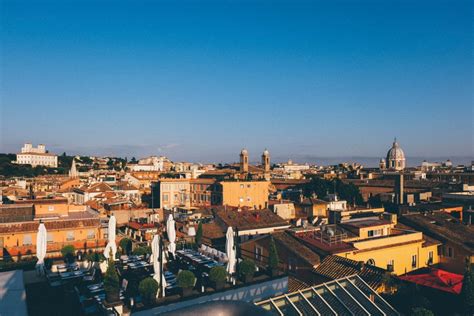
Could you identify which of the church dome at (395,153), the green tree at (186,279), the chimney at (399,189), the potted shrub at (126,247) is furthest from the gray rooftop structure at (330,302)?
the church dome at (395,153)

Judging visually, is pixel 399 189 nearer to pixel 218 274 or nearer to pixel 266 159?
pixel 266 159

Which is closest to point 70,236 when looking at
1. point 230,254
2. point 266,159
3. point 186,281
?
point 230,254

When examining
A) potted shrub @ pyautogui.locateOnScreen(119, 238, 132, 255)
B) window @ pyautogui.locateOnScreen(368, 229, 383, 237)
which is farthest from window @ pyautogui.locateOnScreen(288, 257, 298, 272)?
potted shrub @ pyautogui.locateOnScreen(119, 238, 132, 255)

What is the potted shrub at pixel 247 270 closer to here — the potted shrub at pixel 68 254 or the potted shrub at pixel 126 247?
the potted shrub at pixel 68 254

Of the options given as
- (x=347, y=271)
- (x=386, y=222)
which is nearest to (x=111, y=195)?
(x=386, y=222)

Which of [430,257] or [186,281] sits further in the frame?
[430,257]

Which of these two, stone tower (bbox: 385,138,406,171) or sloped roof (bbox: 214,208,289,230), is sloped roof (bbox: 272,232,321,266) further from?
stone tower (bbox: 385,138,406,171)

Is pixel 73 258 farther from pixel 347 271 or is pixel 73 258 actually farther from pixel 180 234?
pixel 347 271
